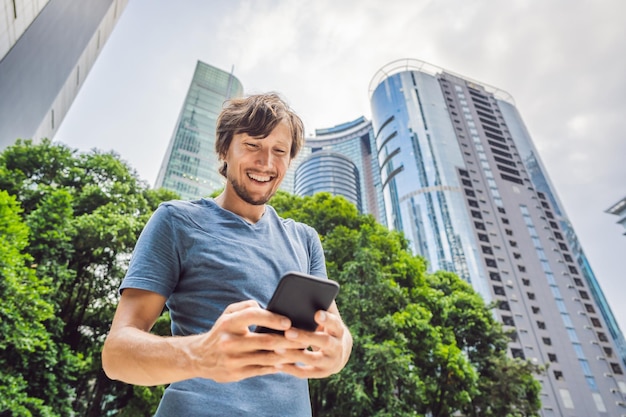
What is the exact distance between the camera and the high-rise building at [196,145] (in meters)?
63.1

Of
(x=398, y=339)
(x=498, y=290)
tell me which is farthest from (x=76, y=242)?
(x=498, y=290)

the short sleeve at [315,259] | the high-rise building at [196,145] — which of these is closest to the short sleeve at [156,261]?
the short sleeve at [315,259]

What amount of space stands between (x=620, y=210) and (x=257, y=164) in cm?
2638

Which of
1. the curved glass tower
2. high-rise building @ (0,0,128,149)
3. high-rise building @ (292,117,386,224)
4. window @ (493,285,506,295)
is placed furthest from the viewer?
high-rise building @ (292,117,386,224)

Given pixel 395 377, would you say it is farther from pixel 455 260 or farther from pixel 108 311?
pixel 455 260

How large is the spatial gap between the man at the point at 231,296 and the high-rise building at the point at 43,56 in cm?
1048

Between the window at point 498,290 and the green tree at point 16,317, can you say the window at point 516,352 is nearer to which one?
the window at point 498,290

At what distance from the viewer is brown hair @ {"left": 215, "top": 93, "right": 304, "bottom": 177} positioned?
1545mm

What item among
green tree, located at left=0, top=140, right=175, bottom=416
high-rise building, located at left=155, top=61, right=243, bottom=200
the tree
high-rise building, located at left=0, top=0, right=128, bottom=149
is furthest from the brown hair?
high-rise building, located at left=155, top=61, right=243, bottom=200

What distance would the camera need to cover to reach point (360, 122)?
108688mm

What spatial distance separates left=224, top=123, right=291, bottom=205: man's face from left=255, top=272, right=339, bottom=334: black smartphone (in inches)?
32.4

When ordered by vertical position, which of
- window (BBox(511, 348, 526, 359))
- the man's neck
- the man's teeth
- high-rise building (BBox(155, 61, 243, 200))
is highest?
high-rise building (BBox(155, 61, 243, 200))

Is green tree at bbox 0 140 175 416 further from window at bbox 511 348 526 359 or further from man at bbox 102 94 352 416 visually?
window at bbox 511 348 526 359

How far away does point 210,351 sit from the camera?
30.5 inches
